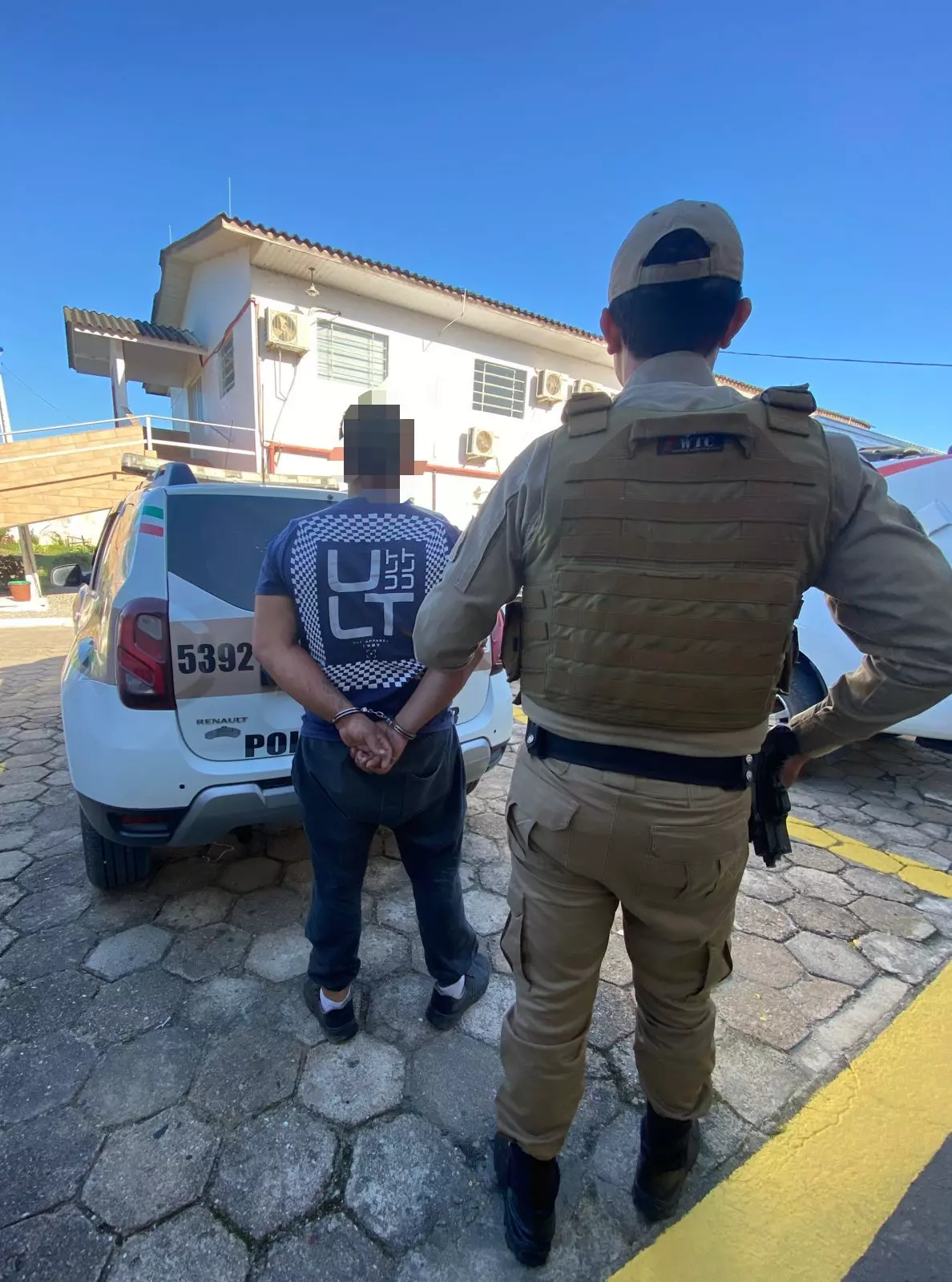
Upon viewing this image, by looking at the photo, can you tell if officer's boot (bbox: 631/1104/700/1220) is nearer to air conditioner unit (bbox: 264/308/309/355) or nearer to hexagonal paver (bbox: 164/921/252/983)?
hexagonal paver (bbox: 164/921/252/983)

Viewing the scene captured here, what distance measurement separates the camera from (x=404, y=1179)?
1.46 meters

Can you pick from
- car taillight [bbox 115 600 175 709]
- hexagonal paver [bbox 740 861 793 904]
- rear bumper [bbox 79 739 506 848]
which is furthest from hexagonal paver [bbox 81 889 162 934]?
hexagonal paver [bbox 740 861 793 904]

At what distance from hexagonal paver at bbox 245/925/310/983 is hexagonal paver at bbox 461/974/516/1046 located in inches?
23.6

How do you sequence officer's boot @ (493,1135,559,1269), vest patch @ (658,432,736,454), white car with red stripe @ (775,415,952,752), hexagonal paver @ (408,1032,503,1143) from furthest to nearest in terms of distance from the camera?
1. white car with red stripe @ (775,415,952,752)
2. hexagonal paver @ (408,1032,503,1143)
3. officer's boot @ (493,1135,559,1269)
4. vest patch @ (658,432,736,454)

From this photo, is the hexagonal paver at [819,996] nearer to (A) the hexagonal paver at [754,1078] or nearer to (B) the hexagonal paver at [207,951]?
(A) the hexagonal paver at [754,1078]

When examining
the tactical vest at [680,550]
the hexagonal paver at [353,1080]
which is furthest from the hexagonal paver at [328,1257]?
the tactical vest at [680,550]

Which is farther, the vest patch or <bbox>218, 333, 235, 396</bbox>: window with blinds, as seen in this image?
<bbox>218, 333, 235, 396</bbox>: window with blinds

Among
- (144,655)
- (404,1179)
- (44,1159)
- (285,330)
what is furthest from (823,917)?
(285,330)

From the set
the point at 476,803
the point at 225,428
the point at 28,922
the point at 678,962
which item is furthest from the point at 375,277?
the point at 678,962

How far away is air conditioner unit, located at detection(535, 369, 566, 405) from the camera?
49.2 ft

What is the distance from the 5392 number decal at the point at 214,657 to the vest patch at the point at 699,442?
1.59 m

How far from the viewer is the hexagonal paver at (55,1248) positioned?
1.26 m

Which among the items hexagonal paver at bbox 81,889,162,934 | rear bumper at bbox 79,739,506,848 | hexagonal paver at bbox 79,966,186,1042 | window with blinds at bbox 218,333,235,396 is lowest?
hexagonal paver at bbox 81,889,162,934

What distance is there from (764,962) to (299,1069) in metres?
1.66
